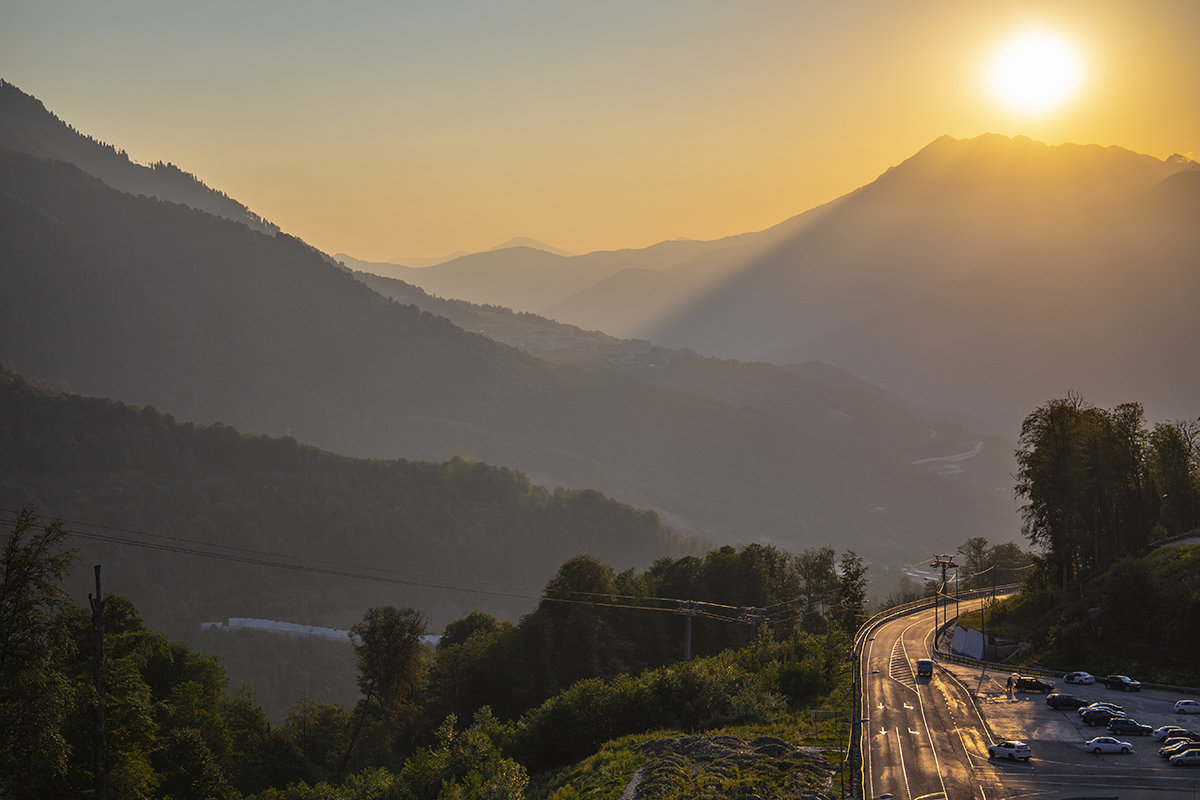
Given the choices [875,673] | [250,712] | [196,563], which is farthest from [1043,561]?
[196,563]

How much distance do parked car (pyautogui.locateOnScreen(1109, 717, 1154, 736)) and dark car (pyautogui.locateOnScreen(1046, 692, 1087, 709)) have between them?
538 cm

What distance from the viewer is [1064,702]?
52.1 meters

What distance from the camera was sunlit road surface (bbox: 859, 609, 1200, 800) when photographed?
128ft

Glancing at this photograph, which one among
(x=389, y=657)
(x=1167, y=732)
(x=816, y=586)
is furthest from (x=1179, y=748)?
(x=816, y=586)

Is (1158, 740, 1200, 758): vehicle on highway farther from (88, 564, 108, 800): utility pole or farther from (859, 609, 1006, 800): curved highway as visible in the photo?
(88, 564, 108, 800): utility pole

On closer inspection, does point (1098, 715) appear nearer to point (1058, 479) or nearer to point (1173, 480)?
point (1058, 479)

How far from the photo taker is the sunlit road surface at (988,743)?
3894 centimetres

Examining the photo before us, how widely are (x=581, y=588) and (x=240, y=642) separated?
92751mm

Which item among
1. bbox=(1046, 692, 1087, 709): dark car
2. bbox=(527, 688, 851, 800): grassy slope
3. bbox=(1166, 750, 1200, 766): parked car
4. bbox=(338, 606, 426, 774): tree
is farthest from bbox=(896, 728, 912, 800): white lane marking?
bbox=(338, 606, 426, 774): tree

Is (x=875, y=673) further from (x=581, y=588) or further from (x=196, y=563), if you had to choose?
(x=196, y=563)

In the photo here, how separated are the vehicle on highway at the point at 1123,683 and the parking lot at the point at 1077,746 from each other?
514 mm

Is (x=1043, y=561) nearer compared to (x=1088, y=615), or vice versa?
(x=1088, y=615)

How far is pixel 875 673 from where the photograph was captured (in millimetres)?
63281

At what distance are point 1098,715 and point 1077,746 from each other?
457cm
